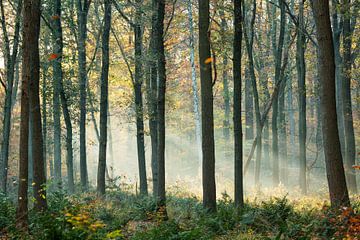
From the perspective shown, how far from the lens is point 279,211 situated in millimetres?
12500

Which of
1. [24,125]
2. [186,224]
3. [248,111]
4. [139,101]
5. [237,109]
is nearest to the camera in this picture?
[24,125]

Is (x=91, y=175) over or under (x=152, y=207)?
under

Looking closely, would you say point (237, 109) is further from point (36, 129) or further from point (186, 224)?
point (36, 129)

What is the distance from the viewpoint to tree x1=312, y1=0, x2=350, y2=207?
417 inches

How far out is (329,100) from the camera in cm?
1066

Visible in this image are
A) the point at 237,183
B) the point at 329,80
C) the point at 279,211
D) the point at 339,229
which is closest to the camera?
the point at 339,229

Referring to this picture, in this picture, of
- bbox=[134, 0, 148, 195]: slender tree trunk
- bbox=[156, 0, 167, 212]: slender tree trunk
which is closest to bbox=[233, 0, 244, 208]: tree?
A: bbox=[156, 0, 167, 212]: slender tree trunk

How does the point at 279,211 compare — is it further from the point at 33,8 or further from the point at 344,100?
the point at 344,100

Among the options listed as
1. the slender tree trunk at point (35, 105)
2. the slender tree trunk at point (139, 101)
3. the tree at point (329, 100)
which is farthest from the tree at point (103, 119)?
the tree at point (329, 100)

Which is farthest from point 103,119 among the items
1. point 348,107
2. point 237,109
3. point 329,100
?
point 329,100

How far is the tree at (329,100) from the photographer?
417 inches

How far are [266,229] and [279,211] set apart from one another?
1429mm

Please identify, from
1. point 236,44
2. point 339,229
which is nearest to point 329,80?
point 339,229

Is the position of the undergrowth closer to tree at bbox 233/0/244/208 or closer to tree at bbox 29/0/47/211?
tree at bbox 29/0/47/211
